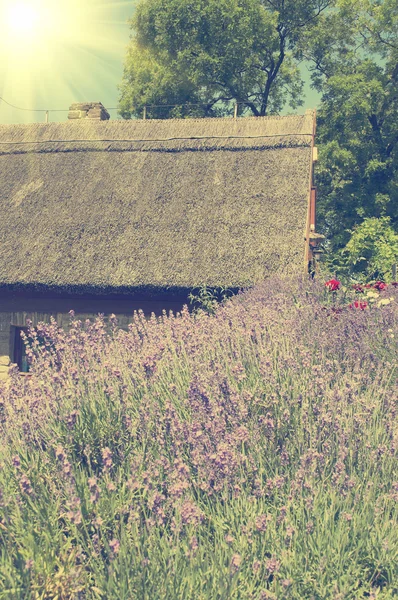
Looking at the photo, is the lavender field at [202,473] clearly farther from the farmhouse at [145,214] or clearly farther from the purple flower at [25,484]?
the farmhouse at [145,214]

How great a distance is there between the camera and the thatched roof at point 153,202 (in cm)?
751

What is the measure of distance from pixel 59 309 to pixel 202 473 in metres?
6.24

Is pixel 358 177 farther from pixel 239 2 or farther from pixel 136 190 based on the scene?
pixel 136 190

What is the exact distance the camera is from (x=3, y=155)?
10.5m

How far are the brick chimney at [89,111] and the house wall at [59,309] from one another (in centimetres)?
464

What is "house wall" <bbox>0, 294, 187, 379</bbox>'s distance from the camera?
310 inches

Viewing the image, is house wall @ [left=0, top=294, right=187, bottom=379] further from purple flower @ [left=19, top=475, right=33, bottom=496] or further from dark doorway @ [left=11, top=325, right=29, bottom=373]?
purple flower @ [left=19, top=475, right=33, bottom=496]

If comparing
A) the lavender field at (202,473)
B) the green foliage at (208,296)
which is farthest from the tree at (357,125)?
the lavender field at (202,473)

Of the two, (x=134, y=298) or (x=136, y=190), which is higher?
(x=136, y=190)

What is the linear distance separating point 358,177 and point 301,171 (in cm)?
779

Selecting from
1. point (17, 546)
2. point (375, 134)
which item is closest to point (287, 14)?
point (375, 134)

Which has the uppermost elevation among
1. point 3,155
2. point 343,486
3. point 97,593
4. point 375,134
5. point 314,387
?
point 375,134

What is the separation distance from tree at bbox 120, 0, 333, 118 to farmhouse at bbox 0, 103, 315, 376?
6.56 meters

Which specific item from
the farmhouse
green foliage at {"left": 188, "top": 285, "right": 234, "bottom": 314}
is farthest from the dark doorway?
green foliage at {"left": 188, "top": 285, "right": 234, "bottom": 314}
